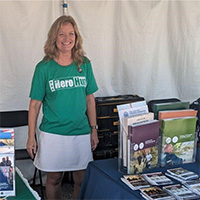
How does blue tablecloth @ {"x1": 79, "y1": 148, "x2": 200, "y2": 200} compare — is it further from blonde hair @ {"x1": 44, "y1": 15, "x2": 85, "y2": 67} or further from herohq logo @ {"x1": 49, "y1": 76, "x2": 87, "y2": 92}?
blonde hair @ {"x1": 44, "y1": 15, "x2": 85, "y2": 67}

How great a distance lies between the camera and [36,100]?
2.10 m

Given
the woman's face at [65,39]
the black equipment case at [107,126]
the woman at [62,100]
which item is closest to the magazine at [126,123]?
the woman at [62,100]

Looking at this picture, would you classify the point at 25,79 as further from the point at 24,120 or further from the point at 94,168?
the point at 94,168

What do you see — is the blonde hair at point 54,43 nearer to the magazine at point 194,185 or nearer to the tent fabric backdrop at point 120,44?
the tent fabric backdrop at point 120,44

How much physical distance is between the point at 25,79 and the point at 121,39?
1013mm

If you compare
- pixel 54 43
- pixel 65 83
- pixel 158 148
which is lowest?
pixel 158 148

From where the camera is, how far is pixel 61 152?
2.16 m

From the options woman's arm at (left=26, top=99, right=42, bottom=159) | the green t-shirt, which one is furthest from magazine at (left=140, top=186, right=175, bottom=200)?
woman's arm at (left=26, top=99, right=42, bottom=159)

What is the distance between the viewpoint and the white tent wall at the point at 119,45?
2.81m

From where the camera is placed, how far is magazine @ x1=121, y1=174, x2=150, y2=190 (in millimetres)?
1341

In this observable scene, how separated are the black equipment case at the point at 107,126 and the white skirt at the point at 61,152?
0.76 m

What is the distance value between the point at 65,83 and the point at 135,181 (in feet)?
2.92

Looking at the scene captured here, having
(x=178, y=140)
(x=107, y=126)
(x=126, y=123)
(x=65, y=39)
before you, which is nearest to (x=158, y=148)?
(x=178, y=140)

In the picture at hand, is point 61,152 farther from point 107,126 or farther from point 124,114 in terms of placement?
point 107,126
